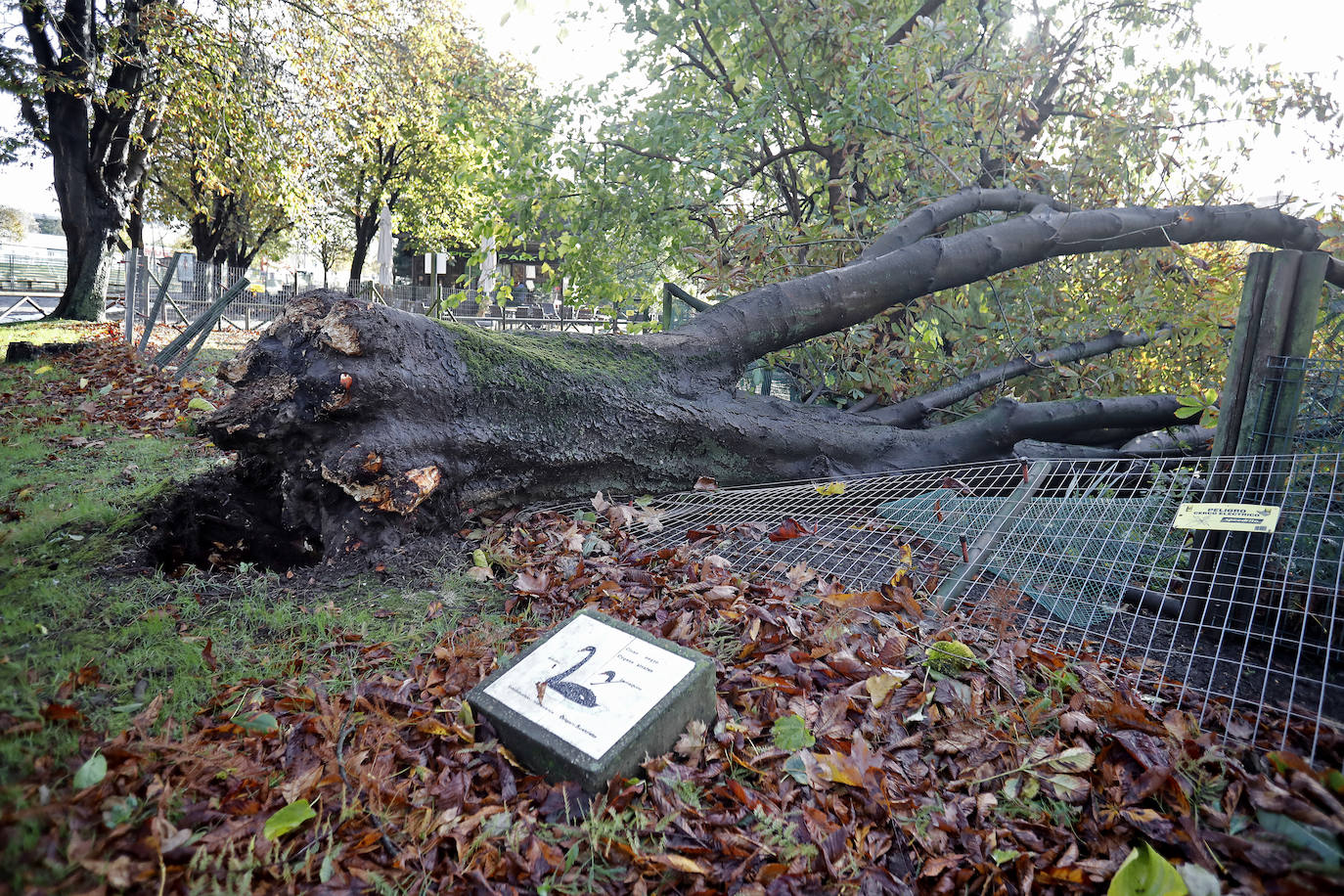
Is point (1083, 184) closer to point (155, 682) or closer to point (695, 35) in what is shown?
point (695, 35)

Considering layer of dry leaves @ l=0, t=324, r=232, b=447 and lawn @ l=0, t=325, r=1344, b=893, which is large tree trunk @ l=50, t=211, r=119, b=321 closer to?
layer of dry leaves @ l=0, t=324, r=232, b=447

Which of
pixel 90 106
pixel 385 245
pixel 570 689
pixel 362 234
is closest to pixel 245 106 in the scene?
pixel 90 106

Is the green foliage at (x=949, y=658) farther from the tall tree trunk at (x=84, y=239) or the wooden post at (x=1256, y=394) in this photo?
the tall tree trunk at (x=84, y=239)

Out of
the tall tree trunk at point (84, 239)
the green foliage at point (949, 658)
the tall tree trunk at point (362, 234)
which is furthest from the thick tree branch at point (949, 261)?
the tall tree trunk at point (362, 234)

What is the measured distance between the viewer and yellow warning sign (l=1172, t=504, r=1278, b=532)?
246 cm

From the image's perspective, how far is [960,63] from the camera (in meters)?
6.39

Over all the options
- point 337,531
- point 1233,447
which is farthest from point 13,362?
point 1233,447

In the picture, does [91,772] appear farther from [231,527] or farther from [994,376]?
[994,376]

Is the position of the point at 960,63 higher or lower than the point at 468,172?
higher

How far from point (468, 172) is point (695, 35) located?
11.7 ft

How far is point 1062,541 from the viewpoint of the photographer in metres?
3.36

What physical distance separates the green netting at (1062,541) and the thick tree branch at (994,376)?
180cm

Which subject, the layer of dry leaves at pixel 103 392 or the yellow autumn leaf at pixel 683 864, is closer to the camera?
the yellow autumn leaf at pixel 683 864

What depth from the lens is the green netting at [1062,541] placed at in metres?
3.17
